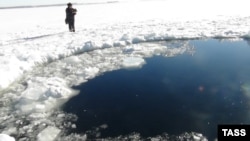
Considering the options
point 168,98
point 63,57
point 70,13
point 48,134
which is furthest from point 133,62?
point 70,13

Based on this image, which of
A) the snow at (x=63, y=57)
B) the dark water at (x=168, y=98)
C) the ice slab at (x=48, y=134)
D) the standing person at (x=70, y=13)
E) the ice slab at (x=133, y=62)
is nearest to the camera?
the ice slab at (x=48, y=134)

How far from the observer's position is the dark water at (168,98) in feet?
24.4

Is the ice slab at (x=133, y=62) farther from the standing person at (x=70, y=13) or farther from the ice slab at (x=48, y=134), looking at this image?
the standing person at (x=70, y=13)

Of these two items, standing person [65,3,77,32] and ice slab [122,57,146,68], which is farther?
standing person [65,3,77,32]

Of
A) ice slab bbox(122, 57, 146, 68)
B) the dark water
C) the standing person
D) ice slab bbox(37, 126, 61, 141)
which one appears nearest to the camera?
ice slab bbox(37, 126, 61, 141)

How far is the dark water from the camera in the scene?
7449 mm

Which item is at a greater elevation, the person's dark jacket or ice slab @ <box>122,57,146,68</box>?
the person's dark jacket

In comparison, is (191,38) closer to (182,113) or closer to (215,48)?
(215,48)

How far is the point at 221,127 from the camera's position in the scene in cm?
698

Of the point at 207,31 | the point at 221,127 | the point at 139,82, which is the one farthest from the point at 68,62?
the point at 207,31

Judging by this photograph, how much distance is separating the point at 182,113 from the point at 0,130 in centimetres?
455

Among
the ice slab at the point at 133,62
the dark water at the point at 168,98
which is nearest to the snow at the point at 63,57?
the ice slab at the point at 133,62

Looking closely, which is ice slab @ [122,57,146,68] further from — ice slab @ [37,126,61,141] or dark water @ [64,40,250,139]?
ice slab @ [37,126,61,141]

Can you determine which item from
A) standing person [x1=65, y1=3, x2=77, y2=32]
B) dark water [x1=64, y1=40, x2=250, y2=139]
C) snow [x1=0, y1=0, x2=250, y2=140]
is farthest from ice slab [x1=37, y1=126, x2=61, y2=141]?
standing person [x1=65, y1=3, x2=77, y2=32]
